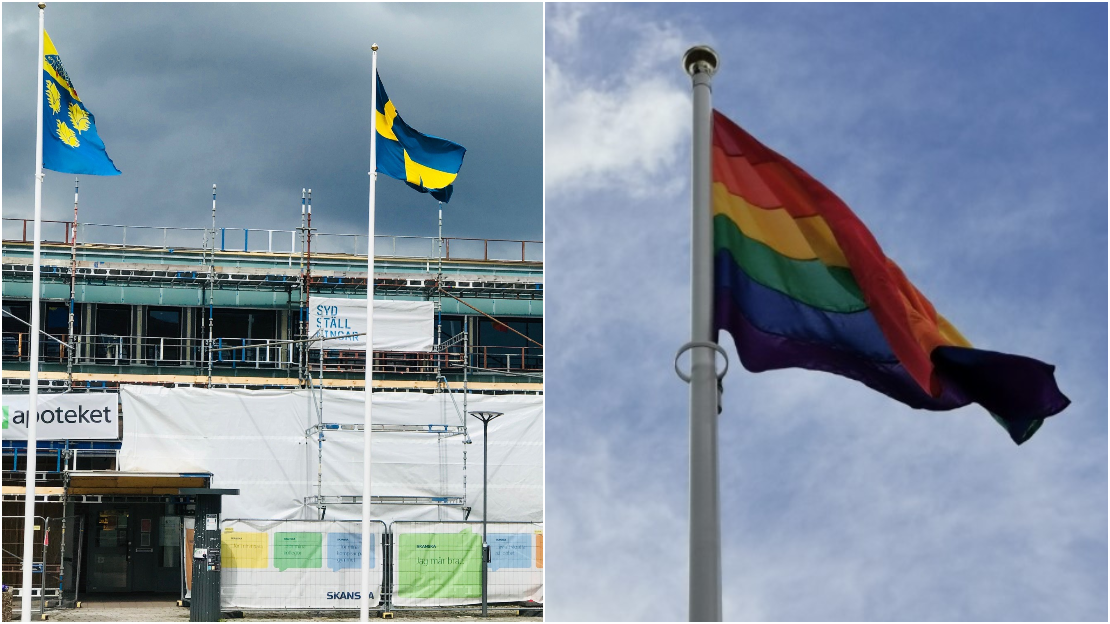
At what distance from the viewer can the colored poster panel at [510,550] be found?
1215 inches

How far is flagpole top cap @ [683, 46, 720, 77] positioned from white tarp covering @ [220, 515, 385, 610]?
23.0 m

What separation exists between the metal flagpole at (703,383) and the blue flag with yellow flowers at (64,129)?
18.5 metres

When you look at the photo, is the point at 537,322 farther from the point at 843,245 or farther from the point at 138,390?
the point at 843,245

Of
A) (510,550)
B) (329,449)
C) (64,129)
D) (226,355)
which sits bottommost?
(510,550)

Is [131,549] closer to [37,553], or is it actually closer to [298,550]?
[37,553]

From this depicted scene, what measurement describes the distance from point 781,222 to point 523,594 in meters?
23.7

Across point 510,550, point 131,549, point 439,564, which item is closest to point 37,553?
point 131,549

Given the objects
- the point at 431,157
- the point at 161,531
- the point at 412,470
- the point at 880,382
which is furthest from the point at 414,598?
the point at 880,382

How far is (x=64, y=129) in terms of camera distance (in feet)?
78.3

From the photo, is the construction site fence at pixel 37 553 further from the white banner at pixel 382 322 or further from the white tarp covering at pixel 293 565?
the white banner at pixel 382 322

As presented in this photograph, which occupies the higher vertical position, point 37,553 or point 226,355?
point 226,355

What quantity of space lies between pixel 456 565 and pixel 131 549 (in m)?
9.56

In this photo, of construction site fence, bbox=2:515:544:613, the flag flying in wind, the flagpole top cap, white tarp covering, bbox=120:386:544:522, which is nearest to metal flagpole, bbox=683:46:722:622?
the flagpole top cap

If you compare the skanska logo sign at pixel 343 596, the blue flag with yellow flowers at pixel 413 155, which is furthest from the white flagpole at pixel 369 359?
the skanska logo sign at pixel 343 596
